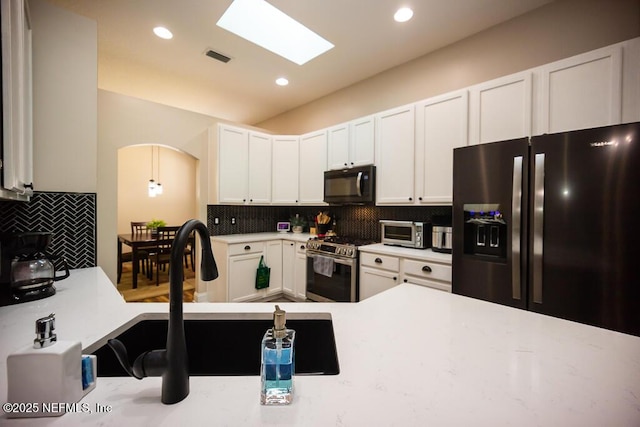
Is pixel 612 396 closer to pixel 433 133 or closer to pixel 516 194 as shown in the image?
pixel 516 194

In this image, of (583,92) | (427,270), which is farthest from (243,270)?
(583,92)

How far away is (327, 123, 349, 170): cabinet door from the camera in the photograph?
3.37 meters

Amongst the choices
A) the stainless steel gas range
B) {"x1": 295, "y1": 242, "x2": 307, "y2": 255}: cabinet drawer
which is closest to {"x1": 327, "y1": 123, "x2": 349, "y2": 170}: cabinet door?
the stainless steel gas range

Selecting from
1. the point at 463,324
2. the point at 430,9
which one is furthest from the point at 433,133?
the point at 463,324

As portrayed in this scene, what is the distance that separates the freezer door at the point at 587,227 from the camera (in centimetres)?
137

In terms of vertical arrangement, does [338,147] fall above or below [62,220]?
above

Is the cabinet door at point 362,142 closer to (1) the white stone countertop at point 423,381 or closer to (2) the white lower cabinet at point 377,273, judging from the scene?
(2) the white lower cabinet at point 377,273

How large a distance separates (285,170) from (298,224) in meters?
0.90

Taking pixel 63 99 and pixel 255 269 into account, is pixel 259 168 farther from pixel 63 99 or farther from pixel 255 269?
pixel 63 99

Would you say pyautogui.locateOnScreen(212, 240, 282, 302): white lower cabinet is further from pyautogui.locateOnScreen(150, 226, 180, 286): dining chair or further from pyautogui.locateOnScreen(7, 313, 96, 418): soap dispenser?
pyautogui.locateOnScreen(7, 313, 96, 418): soap dispenser

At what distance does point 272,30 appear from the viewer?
109 inches

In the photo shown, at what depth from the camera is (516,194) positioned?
170 centimetres

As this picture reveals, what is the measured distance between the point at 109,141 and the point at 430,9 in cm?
368

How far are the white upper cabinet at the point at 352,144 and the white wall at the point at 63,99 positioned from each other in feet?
7.96
